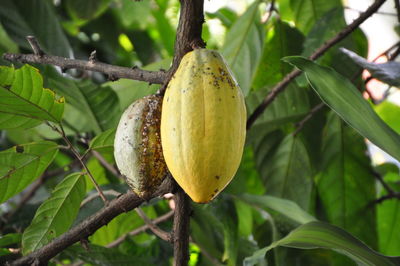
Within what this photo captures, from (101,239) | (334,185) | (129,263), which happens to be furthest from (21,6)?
(334,185)

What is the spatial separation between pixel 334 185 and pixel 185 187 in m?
0.71

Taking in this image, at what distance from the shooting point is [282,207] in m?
0.96

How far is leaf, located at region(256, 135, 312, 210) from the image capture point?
1148 mm

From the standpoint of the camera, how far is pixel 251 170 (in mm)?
1451

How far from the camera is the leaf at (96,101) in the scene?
1060mm

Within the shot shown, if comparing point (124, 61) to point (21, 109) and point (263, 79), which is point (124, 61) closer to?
point (263, 79)

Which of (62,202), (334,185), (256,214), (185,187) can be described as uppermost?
(185,187)

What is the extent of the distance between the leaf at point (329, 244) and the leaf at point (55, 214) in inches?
10.7

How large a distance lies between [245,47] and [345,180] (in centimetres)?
33

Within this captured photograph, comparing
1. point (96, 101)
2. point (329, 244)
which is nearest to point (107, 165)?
point (96, 101)

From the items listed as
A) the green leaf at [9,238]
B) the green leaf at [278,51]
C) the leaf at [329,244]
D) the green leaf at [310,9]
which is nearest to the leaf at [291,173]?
the green leaf at [278,51]

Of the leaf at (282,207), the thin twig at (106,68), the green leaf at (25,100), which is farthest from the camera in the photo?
the leaf at (282,207)

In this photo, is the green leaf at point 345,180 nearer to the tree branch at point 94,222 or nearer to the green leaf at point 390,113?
the green leaf at point 390,113

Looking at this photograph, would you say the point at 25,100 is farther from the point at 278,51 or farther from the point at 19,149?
the point at 278,51
